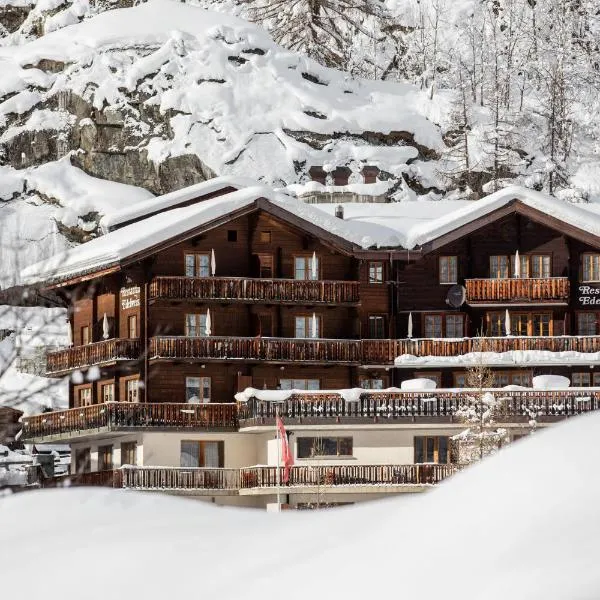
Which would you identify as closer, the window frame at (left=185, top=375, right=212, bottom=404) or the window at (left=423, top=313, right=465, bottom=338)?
the window frame at (left=185, top=375, right=212, bottom=404)

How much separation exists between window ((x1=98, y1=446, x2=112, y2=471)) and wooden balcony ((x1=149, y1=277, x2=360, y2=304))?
4.75m

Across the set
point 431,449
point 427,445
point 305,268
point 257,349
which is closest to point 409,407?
point 427,445

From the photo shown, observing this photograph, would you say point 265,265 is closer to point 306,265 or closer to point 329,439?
point 306,265

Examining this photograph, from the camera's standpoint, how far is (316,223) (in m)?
54.5

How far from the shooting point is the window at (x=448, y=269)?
185 feet

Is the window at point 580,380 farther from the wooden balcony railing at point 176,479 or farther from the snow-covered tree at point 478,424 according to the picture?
the wooden balcony railing at point 176,479

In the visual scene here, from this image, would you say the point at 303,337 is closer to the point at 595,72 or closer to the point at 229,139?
the point at 229,139

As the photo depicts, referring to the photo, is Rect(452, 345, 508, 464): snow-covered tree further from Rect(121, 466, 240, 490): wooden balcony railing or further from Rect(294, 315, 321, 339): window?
Rect(121, 466, 240, 490): wooden balcony railing

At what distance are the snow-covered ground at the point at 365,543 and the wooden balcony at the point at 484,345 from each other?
44901 mm

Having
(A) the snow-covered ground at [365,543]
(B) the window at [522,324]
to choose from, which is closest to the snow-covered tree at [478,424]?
(B) the window at [522,324]

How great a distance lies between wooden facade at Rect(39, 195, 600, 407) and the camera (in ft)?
173

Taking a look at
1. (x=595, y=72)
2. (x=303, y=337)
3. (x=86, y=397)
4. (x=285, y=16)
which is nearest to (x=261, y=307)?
(x=303, y=337)

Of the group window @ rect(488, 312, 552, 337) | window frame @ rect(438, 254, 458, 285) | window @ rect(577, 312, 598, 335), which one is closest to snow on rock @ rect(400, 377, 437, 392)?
window @ rect(488, 312, 552, 337)

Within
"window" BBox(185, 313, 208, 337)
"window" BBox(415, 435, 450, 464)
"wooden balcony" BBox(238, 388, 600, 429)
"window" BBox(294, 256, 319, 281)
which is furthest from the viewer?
"window" BBox(294, 256, 319, 281)
